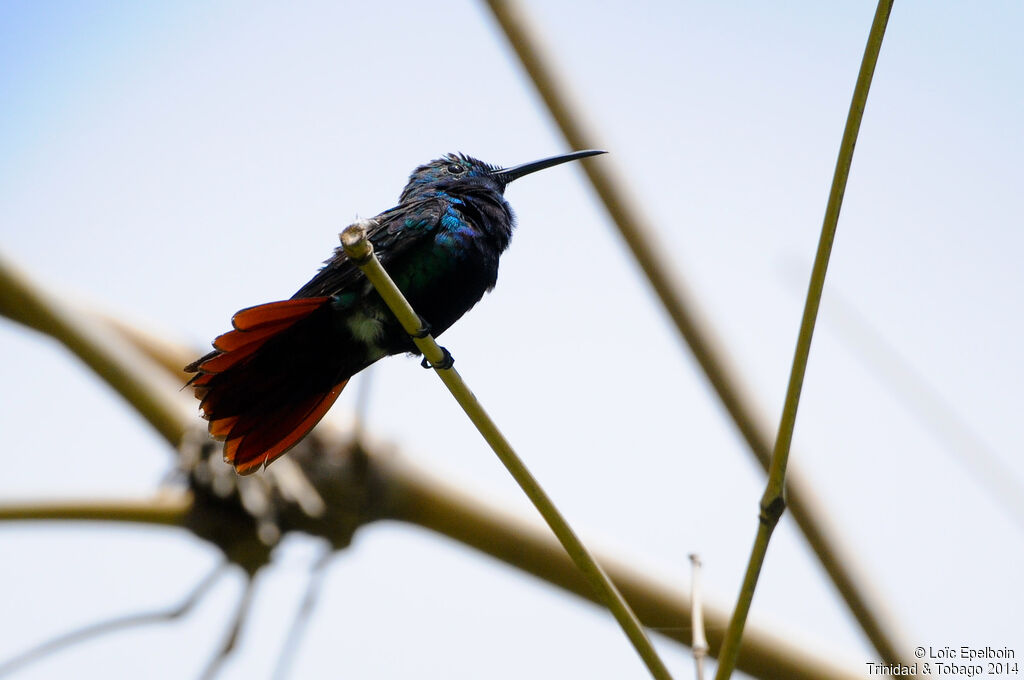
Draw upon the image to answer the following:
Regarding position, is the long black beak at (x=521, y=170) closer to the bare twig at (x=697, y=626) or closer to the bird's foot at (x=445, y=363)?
the bird's foot at (x=445, y=363)

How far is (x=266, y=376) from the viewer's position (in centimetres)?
249

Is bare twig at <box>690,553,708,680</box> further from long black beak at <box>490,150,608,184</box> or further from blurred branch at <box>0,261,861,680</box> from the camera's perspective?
long black beak at <box>490,150,608,184</box>

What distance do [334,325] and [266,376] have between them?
0.75 ft

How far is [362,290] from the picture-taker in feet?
8.30

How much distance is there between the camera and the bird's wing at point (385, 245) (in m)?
2.53

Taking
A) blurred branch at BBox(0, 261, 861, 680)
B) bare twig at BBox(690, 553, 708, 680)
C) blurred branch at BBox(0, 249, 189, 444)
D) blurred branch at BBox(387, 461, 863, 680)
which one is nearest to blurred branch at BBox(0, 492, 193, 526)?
blurred branch at BBox(0, 261, 861, 680)

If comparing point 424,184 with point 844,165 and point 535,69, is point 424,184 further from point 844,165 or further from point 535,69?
point 844,165

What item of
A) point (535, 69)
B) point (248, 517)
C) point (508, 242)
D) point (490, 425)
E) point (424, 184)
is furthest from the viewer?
point (424, 184)

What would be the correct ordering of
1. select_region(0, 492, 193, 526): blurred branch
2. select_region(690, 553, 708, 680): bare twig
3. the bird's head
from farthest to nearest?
the bird's head < select_region(0, 492, 193, 526): blurred branch < select_region(690, 553, 708, 680): bare twig

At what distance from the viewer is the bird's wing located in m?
2.53

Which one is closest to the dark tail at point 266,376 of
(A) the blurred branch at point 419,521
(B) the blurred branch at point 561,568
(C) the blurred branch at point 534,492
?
(A) the blurred branch at point 419,521

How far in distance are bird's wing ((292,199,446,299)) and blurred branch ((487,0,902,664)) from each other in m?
0.50

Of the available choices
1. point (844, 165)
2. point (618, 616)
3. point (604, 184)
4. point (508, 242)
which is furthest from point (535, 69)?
point (618, 616)

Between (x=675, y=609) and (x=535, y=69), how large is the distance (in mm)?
1473
